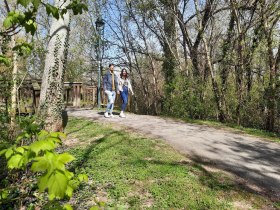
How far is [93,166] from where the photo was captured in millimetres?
5875

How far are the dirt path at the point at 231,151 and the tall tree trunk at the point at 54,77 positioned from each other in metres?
2.51

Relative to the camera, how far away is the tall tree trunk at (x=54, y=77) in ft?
25.9

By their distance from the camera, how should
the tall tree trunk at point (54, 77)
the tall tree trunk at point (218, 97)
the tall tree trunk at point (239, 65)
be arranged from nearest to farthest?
1. the tall tree trunk at point (54, 77)
2. the tall tree trunk at point (239, 65)
3. the tall tree trunk at point (218, 97)

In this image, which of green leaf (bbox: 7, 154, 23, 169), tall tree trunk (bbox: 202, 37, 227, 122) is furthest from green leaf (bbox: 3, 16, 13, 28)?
tall tree trunk (bbox: 202, 37, 227, 122)

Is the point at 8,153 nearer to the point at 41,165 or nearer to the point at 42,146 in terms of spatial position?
the point at 42,146

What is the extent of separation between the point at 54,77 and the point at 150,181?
4.46 m

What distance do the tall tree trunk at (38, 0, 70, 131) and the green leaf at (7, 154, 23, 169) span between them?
642 cm

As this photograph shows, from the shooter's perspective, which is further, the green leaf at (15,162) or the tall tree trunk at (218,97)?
the tall tree trunk at (218,97)

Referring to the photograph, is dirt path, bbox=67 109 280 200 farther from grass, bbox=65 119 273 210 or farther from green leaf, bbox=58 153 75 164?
green leaf, bbox=58 153 75 164

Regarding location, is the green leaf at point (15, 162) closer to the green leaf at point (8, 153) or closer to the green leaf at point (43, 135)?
the green leaf at point (8, 153)

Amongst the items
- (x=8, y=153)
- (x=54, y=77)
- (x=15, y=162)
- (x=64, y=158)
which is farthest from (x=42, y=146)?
(x=54, y=77)

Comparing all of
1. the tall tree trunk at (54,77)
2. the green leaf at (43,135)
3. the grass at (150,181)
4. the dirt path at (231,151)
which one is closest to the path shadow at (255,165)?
the dirt path at (231,151)

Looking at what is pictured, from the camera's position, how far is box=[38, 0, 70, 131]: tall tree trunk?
311 inches

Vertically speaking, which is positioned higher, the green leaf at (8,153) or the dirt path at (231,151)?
the green leaf at (8,153)
